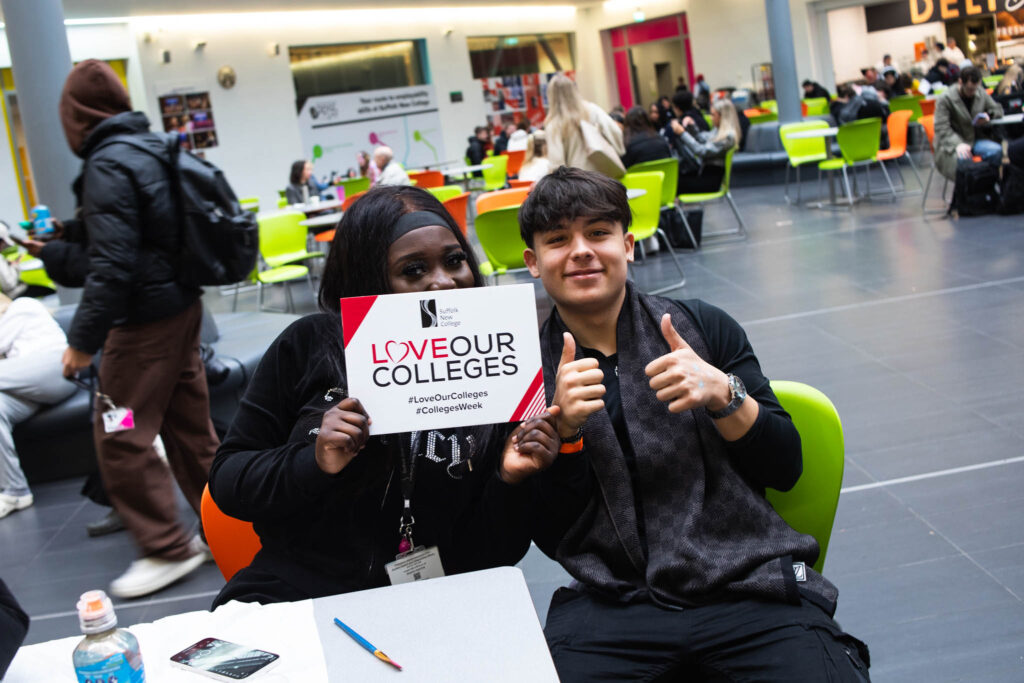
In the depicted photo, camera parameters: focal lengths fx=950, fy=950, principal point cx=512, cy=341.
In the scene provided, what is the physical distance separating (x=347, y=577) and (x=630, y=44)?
23582mm

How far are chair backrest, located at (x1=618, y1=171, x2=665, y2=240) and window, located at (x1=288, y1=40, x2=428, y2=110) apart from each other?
12.4 m

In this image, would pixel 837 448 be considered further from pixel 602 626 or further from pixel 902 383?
pixel 902 383

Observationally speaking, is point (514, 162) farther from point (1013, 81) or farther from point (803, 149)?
point (1013, 81)

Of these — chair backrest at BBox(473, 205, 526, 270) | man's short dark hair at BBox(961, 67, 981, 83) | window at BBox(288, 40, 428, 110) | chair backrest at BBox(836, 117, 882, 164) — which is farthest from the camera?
window at BBox(288, 40, 428, 110)

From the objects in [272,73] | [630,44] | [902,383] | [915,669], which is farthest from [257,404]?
[630,44]

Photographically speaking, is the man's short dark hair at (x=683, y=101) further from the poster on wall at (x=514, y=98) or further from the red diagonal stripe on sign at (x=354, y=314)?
the poster on wall at (x=514, y=98)

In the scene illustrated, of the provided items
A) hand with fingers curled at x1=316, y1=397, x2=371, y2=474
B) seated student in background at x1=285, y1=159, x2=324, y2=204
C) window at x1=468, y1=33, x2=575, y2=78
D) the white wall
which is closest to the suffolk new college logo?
hand with fingers curled at x1=316, y1=397, x2=371, y2=474

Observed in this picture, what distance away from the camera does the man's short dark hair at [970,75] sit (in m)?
7.92

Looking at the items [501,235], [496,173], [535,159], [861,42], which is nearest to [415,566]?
[501,235]

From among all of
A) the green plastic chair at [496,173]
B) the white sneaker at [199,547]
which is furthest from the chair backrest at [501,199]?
the green plastic chair at [496,173]

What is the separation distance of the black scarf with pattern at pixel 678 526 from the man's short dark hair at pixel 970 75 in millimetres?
7443

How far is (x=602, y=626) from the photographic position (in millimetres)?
1645

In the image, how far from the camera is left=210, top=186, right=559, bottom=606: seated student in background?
1.66 m

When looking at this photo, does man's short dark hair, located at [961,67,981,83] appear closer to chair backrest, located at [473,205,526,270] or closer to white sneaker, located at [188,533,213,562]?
chair backrest, located at [473,205,526,270]
